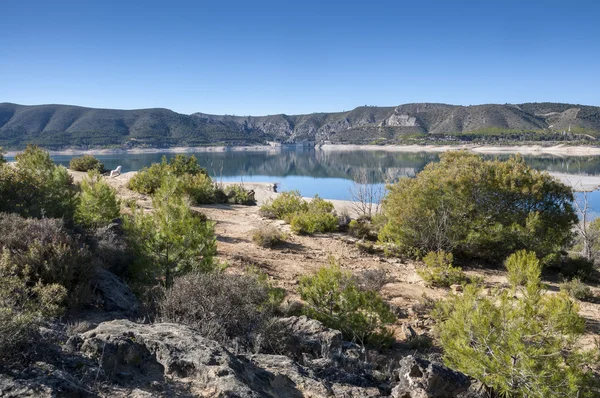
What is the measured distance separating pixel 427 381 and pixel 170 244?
4584 millimetres

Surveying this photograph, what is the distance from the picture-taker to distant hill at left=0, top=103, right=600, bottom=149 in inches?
4424

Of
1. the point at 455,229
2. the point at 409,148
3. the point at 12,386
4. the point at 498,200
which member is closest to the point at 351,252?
the point at 455,229

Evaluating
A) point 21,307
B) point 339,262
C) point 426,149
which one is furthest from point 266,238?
point 426,149

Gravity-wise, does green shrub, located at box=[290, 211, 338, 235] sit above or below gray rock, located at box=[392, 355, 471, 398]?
below

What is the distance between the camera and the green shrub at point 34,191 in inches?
312

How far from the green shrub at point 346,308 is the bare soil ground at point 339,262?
727mm

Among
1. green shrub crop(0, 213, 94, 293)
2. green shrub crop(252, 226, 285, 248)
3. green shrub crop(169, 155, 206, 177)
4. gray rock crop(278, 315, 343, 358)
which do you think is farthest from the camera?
green shrub crop(169, 155, 206, 177)

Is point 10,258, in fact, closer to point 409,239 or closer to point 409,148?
point 409,239

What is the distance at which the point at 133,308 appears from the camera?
17.5ft

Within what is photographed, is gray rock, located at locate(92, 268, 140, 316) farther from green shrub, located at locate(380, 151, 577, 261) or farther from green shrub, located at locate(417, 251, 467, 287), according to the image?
green shrub, located at locate(380, 151, 577, 261)

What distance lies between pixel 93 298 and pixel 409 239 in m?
8.74

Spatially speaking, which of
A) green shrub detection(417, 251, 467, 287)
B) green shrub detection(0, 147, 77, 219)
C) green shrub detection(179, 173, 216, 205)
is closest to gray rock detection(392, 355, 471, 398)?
green shrub detection(417, 251, 467, 287)

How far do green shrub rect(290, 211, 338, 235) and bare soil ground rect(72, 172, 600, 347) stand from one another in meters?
0.37

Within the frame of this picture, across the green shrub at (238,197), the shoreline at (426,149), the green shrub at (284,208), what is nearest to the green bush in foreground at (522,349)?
the green shrub at (284,208)
